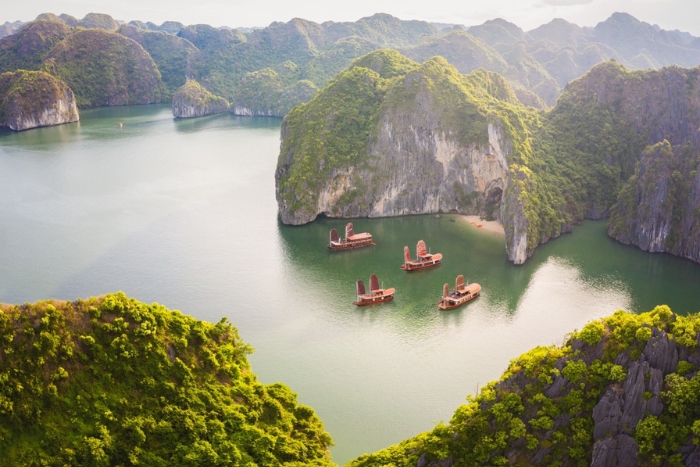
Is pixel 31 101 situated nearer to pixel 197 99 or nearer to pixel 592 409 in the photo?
pixel 197 99

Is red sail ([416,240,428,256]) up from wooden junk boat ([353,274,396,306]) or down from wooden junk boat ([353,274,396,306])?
up

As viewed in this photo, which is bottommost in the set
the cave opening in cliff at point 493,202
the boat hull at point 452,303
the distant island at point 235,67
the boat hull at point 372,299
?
the boat hull at point 452,303

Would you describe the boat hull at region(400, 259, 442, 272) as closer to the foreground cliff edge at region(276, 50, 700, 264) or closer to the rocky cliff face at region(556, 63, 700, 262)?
the foreground cliff edge at region(276, 50, 700, 264)

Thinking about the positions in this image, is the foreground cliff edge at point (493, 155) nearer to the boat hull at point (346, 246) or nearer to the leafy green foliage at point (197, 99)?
the boat hull at point (346, 246)

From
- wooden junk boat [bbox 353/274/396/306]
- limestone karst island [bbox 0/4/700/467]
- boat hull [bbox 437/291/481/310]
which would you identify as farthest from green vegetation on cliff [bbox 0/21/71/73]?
boat hull [bbox 437/291/481/310]

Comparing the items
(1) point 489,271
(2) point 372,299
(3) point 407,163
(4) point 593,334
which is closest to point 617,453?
(4) point 593,334

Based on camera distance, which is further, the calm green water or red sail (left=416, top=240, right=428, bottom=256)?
red sail (left=416, top=240, right=428, bottom=256)

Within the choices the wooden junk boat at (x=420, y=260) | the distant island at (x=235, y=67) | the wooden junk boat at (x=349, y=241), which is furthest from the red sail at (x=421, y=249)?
the distant island at (x=235, y=67)
